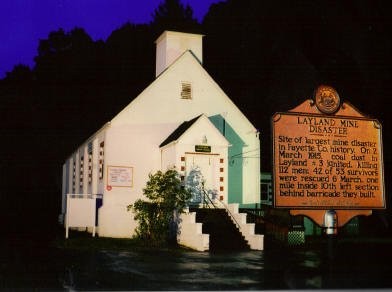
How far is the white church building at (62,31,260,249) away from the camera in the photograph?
65.5 feet

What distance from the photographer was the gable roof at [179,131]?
19.9 meters

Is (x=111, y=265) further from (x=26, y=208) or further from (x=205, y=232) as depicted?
(x=26, y=208)

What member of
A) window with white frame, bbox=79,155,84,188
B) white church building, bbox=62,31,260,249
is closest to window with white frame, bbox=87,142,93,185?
white church building, bbox=62,31,260,249

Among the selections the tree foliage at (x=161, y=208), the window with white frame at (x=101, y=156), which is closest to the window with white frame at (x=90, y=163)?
the window with white frame at (x=101, y=156)

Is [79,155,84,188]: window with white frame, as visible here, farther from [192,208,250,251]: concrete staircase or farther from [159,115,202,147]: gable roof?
[192,208,250,251]: concrete staircase

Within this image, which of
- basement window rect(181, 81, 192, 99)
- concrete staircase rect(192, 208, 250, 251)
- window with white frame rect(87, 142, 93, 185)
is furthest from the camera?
window with white frame rect(87, 142, 93, 185)

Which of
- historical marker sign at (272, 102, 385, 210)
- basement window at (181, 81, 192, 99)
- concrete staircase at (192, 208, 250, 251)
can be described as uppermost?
basement window at (181, 81, 192, 99)

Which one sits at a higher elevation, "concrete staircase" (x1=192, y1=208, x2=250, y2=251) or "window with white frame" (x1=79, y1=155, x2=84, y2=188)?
"window with white frame" (x1=79, y1=155, x2=84, y2=188)

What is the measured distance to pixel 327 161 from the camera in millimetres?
10680

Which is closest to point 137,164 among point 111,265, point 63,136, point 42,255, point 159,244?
point 159,244

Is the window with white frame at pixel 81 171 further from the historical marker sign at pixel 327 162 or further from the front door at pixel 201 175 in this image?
the historical marker sign at pixel 327 162

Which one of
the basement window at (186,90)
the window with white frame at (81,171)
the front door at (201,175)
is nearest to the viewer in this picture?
the front door at (201,175)

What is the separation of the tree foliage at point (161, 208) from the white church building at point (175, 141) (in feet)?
6.01

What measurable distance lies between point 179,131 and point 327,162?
34.2ft
